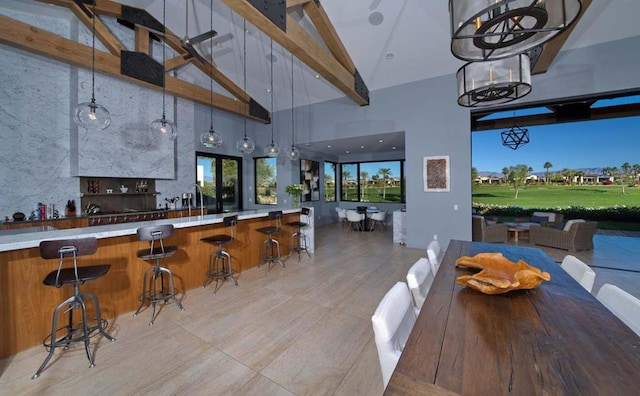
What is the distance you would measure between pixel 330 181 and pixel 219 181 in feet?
14.1

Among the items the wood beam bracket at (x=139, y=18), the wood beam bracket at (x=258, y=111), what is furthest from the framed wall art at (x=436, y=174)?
the wood beam bracket at (x=139, y=18)

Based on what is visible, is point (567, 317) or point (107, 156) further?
point (107, 156)

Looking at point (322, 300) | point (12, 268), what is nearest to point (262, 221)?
point (322, 300)

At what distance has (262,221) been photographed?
4.77m

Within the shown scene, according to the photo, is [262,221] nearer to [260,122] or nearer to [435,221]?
[435,221]

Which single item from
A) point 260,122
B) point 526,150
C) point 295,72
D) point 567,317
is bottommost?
point 567,317

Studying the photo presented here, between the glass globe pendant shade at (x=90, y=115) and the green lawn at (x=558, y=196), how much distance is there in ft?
33.6

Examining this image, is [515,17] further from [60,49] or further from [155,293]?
[60,49]

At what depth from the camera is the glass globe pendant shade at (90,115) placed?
285 centimetres

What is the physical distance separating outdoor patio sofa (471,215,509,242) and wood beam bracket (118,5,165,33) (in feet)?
25.3

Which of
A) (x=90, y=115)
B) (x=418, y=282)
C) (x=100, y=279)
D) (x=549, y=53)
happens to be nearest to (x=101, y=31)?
(x=90, y=115)

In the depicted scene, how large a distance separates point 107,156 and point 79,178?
26.1 inches

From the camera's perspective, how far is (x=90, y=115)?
287 centimetres

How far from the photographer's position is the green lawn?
23.3 feet
